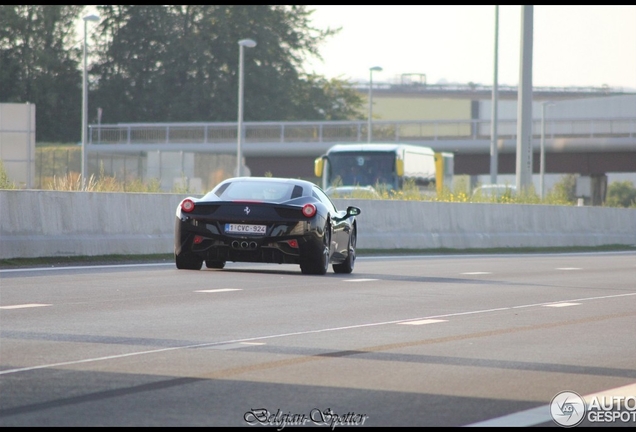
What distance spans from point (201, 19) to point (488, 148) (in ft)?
112

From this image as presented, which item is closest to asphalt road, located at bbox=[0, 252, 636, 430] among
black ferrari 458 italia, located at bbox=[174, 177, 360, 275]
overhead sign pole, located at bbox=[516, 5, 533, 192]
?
black ferrari 458 italia, located at bbox=[174, 177, 360, 275]

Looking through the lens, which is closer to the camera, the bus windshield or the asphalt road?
the asphalt road

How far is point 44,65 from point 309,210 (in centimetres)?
7897

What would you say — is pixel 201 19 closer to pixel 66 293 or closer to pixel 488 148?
pixel 488 148

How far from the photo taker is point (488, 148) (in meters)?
67.8

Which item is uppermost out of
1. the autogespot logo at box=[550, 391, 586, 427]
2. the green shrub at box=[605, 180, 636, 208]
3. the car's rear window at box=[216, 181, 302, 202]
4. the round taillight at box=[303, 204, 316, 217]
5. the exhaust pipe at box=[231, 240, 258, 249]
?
the car's rear window at box=[216, 181, 302, 202]

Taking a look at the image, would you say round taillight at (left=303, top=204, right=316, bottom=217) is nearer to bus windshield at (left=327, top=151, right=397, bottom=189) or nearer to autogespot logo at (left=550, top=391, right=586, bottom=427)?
autogespot logo at (left=550, top=391, right=586, bottom=427)

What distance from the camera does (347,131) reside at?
2800 inches

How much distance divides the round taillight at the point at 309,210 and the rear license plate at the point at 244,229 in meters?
0.59

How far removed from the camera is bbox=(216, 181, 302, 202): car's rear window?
57.4 feet

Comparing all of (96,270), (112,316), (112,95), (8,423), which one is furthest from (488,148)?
(8,423)

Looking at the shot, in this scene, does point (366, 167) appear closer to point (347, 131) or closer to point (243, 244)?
point (243, 244)

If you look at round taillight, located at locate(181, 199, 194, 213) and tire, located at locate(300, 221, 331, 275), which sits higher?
round taillight, located at locate(181, 199, 194, 213)

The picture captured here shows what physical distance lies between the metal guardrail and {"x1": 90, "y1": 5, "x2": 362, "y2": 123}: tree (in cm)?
1753
